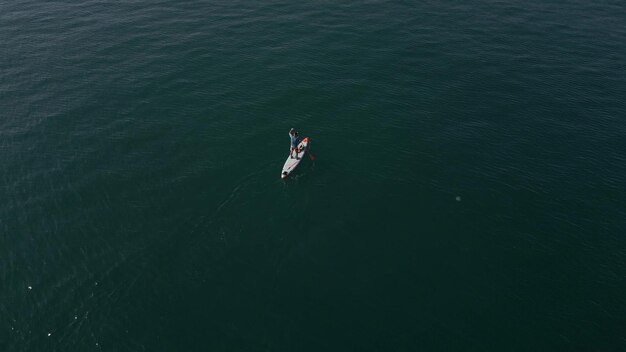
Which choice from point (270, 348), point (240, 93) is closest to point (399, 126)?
point (240, 93)

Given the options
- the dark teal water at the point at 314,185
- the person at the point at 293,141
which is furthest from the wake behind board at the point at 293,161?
the dark teal water at the point at 314,185

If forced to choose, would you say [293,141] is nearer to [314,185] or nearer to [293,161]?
[293,161]

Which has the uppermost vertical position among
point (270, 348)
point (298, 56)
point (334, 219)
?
point (298, 56)

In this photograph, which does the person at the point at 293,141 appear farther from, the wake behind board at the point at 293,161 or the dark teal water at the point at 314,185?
the dark teal water at the point at 314,185

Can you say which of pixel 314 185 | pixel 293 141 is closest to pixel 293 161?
pixel 293 141

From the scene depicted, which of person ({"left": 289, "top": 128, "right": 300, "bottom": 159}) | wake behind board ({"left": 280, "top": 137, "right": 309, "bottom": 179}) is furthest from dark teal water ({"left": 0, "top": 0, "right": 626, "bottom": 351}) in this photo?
person ({"left": 289, "top": 128, "right": 300, "bottom": 159})

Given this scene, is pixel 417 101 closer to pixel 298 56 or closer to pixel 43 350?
pixel 298 56

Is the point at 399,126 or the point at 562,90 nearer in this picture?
the point at 399,126
